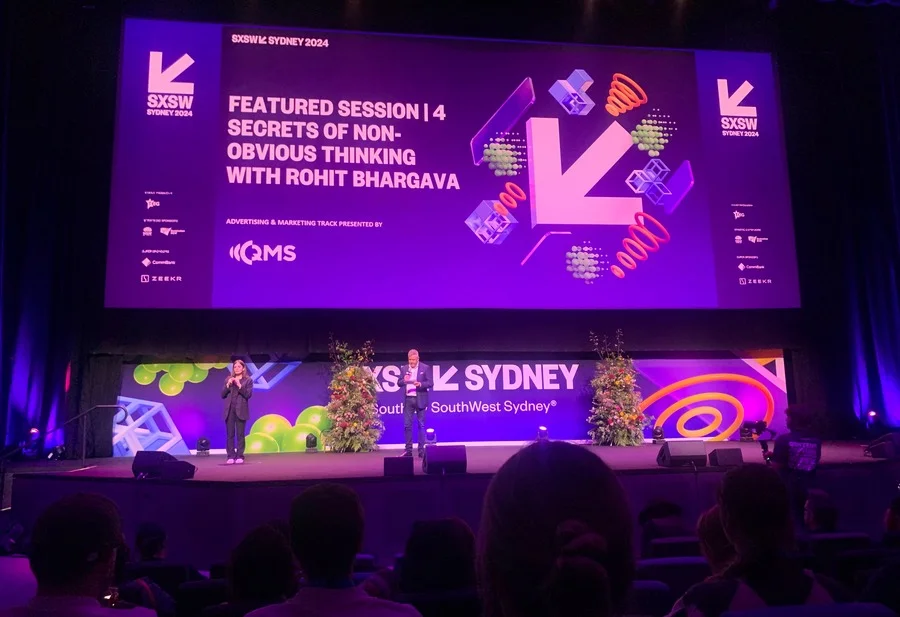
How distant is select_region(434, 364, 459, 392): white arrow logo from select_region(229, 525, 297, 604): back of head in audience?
24.6 feet

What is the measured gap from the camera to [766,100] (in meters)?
9.95

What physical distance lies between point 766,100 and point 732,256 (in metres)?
2.46

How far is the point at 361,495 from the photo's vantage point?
17.8 ft

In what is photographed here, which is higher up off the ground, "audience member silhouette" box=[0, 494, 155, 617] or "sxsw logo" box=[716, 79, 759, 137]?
"sxsw logo" box=[716, 79, 759, 137]

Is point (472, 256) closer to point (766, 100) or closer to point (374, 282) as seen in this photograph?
point (374, 282)

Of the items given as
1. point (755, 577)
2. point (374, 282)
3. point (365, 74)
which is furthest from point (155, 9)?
point (755, 577)

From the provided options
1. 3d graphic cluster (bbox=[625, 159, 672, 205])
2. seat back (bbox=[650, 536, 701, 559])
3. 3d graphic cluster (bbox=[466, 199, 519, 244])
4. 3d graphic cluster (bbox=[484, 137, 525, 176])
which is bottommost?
seat back (bbox=[650, 536, 701, 559])

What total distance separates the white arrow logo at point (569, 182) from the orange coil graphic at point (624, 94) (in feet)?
1.65

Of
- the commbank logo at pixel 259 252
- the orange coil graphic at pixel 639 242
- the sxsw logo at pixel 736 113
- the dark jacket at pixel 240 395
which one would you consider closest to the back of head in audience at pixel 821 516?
the orange coil graphic at pixel 639 242

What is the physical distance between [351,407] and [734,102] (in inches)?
271

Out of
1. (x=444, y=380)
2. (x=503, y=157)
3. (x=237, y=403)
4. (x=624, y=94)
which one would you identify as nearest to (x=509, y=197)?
(x=503, y=157)

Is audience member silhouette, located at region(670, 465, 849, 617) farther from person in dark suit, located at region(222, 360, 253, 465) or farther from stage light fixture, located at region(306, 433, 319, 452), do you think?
stage light fixture, located at region(306, 433, 319, 452)

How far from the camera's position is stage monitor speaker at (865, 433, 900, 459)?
21.1 feet

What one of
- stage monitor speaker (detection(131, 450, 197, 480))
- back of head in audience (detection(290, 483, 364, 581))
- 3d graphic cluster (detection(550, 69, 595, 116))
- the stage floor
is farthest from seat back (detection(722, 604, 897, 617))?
3d graphic cluster (detection(550, 69, 595, 116))
